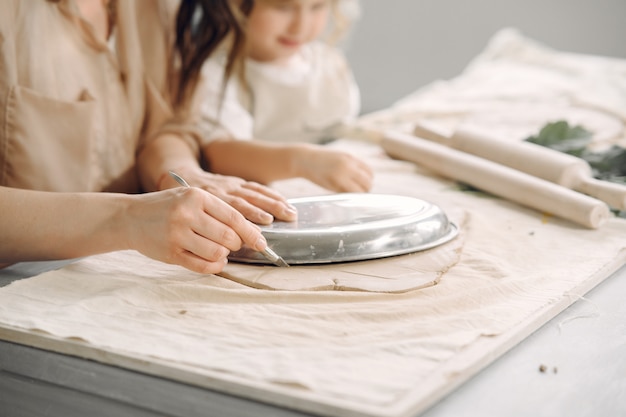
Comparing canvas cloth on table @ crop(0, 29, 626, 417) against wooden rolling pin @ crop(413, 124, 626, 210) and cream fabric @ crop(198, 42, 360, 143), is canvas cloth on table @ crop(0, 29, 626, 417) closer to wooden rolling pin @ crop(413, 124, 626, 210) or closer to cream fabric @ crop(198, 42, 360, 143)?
wooden rolling pin @ crop(413, 124, 626, 210)

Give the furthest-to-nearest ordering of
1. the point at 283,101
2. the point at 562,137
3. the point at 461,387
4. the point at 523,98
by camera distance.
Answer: the point at 283,101
the point at 523,98
the point at 562,137
the point at 461,387

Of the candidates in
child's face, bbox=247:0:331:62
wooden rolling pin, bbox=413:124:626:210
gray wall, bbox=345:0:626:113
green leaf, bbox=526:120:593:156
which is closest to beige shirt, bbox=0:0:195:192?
child's face, bbox=247:0:331:62

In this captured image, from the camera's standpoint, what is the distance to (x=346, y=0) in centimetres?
208

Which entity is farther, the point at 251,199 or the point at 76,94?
the point at 76,94

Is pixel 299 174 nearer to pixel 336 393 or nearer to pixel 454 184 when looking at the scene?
pixel 454 184

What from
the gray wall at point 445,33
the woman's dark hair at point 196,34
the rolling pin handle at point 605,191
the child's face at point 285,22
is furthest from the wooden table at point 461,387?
the gray wall at point 445,33

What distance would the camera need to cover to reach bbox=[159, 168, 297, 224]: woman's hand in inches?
34.2

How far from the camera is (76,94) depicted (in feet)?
3.76

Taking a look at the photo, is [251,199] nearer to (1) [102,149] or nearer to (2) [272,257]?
(2) [272,257]

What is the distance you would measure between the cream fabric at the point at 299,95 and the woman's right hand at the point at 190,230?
0.88 metres

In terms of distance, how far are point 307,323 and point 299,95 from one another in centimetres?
137

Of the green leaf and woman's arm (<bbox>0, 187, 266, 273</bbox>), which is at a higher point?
woman's arm (<bbox>0, 187, 266, 273</bbox>)

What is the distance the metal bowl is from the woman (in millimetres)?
34

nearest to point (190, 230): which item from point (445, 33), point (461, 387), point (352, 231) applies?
point (352, 231)
